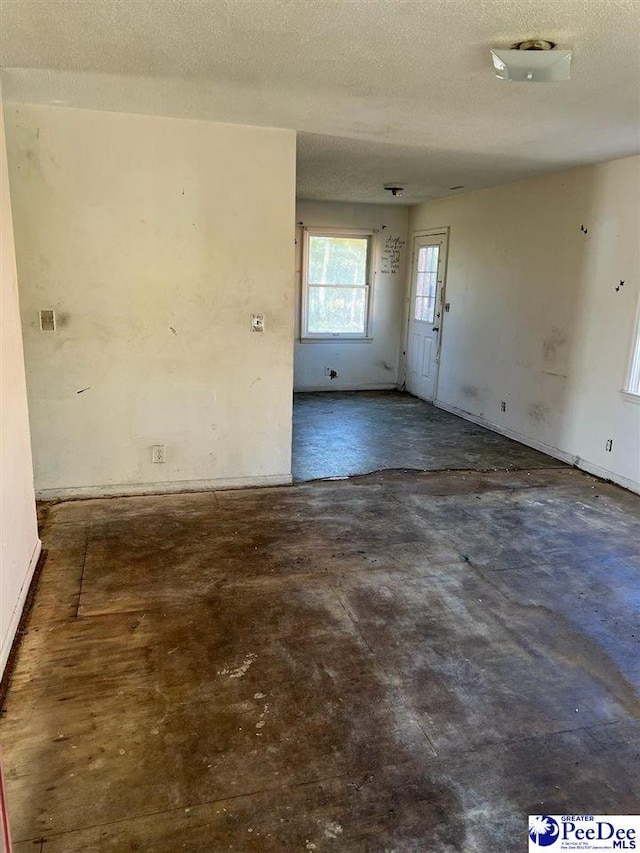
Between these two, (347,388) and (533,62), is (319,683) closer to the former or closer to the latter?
(533,62)

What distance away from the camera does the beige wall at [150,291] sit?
11.7ft

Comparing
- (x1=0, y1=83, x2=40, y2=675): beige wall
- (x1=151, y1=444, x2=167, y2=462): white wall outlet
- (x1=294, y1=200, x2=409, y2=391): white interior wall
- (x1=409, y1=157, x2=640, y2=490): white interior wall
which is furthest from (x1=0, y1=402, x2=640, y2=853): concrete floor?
(x1=294, y1=200, x2=409, y2=391): white interior wall

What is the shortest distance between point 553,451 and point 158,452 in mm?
3443

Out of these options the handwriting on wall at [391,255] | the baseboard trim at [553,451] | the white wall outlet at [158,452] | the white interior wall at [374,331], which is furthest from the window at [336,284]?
the white wall outlet at [158,452]

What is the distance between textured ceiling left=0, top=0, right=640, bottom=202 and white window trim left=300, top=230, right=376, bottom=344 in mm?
3155

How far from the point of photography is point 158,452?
4.07 m

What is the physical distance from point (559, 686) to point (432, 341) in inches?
214

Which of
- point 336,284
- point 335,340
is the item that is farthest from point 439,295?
point 335,340

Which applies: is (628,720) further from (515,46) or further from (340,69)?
(340,69)

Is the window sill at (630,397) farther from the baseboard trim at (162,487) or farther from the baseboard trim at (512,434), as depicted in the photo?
the baseboard trim at (162,487)

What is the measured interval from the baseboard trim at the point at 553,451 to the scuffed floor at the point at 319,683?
0.87m

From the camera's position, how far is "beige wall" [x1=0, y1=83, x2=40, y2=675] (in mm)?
2395

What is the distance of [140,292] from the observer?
3.81 m

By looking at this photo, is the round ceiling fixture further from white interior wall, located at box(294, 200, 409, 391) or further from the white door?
white interior wall, located at box(294, 200, 409, 391)
